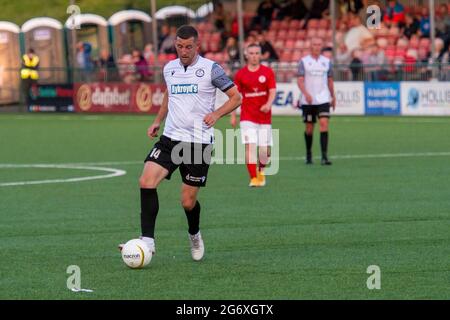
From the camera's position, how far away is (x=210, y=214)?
15.1m

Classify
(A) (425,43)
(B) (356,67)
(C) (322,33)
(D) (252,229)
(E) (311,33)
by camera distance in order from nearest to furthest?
(D) (252,229)
(B) (356,67)
(A) (425,43)
(C) (322,33)
(E) (311,33)

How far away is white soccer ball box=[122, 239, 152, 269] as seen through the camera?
10781 mm

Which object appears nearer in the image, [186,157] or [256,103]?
[186,157]

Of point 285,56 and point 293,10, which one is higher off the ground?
point 293,10

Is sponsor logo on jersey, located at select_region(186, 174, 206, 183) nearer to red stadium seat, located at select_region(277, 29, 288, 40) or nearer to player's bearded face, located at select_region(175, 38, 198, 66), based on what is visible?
player's bearded face, located at select_region(175, 38, 198, 66)

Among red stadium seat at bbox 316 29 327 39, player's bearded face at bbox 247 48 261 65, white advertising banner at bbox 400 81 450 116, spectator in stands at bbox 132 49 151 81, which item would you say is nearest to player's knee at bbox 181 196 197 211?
player's bearded face at bbox 247 48 261 65

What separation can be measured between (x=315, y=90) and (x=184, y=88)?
11242 mm

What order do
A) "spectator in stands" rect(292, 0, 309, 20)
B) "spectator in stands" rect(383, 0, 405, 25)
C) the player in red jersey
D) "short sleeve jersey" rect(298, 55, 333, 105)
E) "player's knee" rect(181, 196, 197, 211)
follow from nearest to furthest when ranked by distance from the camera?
"player's knee" rect(181, 196, 197, 211) → the player in red jersey → "short sleeve jersey" rect(298, 55, 333, 105) → "spectator in stands" rect(383, 0, 405, 25) → "spectator in stands" rect(292, 0, 309, 20)

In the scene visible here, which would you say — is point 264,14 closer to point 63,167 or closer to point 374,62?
point 374,62

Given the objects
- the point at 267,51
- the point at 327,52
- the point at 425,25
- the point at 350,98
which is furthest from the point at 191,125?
the point at 267,51

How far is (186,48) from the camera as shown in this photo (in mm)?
11266

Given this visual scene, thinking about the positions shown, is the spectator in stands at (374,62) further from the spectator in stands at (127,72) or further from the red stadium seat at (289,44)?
the spectator in stands at (127,72)

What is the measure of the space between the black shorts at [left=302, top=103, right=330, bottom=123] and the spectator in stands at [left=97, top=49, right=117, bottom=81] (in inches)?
765
